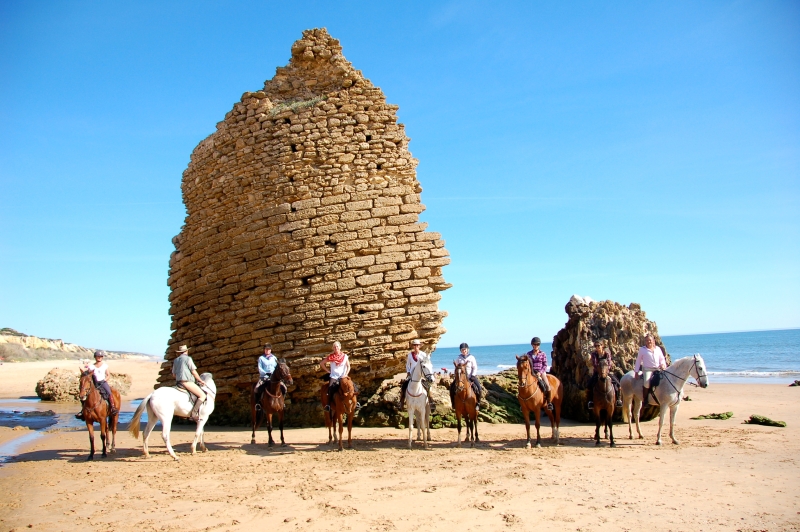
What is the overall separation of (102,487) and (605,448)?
7.13 metres

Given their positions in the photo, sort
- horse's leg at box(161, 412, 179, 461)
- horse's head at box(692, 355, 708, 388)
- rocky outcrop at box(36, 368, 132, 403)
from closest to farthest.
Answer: horse's leg at box(161, 412, 179, 461)
horse's head at box(692, 355, 708, 388)
rocky outcrop at box(36, 368, 132, 403)

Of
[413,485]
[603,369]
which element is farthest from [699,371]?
[413,485]

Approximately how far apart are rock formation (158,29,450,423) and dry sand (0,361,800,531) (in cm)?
167

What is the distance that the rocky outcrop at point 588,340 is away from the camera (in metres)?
11.3

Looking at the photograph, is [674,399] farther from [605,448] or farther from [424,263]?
[424,263]

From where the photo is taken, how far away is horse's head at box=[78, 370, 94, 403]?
802 cm

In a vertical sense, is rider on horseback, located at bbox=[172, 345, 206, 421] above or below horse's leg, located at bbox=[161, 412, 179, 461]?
above

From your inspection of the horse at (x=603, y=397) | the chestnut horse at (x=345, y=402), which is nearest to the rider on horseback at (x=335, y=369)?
the chestnut horse at (x=345, y=402)

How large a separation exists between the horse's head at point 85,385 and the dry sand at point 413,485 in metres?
0.96

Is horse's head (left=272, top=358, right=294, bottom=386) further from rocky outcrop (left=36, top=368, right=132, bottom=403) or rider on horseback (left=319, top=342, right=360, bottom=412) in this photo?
rocky outcrop (left=36, top=368, right=132, bottom=403)

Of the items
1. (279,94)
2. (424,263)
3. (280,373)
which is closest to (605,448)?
(424,263)

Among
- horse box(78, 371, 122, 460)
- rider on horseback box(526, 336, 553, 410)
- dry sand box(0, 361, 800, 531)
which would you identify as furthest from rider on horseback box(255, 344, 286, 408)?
rider on horseback box(526, 336, 553, 410)

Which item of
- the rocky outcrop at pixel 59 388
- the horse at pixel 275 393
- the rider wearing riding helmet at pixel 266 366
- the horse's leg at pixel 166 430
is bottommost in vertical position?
the rocky outcrop at pixel 59 388

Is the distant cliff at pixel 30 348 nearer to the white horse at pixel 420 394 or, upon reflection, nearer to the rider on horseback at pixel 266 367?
the rider on horseback at pixel 266 367
